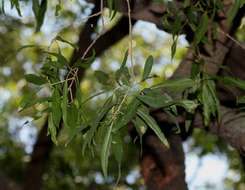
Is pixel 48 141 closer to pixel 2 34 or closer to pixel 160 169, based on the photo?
pixel 2 34

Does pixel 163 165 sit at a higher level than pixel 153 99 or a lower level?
lower

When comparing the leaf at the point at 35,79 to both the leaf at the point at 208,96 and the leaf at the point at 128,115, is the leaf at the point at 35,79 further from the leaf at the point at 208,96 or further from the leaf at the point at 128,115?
the leaf at the point at 208,96

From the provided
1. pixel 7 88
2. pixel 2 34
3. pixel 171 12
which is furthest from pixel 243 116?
pixel 7 88

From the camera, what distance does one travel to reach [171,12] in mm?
1587

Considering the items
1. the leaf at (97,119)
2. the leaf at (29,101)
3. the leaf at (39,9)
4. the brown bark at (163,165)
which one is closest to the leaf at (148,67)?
the leaf at (97,119)

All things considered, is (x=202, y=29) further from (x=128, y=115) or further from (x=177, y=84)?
(x=128, y=115)

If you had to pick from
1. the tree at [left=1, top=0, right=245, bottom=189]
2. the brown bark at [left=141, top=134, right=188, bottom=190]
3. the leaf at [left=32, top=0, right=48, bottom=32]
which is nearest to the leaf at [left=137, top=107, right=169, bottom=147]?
the tree at [left=1, top=0, right=245, bottom=189]

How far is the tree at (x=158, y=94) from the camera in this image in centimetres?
106

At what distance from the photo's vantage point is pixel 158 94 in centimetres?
106

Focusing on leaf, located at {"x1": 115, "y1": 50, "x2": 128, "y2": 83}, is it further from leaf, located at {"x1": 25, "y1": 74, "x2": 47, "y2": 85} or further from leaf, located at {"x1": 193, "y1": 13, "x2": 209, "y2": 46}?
leaf, located at {"x1": 193, "y1": 13, "x2": 209, "y2": 46}

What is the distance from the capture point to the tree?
106cm

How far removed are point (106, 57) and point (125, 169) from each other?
1039 mm

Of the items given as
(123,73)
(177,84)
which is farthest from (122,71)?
→ (177,84)

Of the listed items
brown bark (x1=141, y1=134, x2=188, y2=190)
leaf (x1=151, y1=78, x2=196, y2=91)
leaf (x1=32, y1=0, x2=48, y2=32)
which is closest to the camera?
leaf (x1=151, y1=78, x2=196, y2=91)
